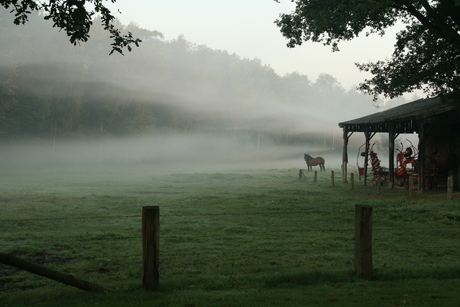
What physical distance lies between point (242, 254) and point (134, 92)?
2235 inches

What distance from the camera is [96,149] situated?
208ft

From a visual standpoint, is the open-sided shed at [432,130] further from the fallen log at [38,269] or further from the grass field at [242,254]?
the fallen log at [38,269]

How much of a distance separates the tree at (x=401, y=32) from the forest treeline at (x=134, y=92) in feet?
108

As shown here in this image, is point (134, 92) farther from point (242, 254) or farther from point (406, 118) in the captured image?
point (242, 254)

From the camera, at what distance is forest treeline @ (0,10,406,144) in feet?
174

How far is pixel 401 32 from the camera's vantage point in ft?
74.4

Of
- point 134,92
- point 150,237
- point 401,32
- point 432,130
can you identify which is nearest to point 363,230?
point 150,237

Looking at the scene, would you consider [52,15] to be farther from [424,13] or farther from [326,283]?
[424,13]

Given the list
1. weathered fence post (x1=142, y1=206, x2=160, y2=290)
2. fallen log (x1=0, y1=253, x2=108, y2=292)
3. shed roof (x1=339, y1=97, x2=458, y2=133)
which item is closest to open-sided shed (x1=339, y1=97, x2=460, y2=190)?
shed roof (x1=339, y1=97, x2=458, y2=133)

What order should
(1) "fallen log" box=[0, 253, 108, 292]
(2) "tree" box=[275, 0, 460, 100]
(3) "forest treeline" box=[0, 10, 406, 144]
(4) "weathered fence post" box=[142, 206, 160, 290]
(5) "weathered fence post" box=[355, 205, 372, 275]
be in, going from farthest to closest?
(3) "forest treeline" box=[0, 10, 406, 144] → (2) "tree" box=[275, 0, 460, 100] → (5) "weathered fence post" box=[355, 205, 372, 275] → (4) "weathered fence post" box=[142, 206, 160, 290] → (1) "fallen log" box=[0, 253, 108, 292]

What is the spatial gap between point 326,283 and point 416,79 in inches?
623

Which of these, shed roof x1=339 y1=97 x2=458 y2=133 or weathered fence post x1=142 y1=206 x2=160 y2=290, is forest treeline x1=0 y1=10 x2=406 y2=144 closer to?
shed roof x1=339 y1=97 x2=458 y2=133

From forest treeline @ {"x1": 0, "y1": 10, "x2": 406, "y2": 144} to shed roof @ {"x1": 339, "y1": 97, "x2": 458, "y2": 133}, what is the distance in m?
30.6

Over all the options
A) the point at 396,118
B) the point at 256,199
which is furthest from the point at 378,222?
the point at 396,118
